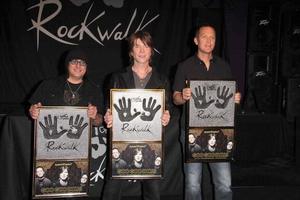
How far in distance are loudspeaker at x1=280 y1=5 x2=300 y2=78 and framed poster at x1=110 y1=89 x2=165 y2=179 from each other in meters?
3.11

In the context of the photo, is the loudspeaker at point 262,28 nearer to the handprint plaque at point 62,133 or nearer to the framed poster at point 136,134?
the framed poster at point 136,134

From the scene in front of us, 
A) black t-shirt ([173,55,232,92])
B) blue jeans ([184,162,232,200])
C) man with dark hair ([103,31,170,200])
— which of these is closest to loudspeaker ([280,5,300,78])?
black t-shirt ([173,55,232,92])

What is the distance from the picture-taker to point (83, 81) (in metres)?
2.63

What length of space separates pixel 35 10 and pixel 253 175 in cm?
312

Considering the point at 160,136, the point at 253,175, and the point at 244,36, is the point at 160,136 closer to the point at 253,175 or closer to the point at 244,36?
the point at 253,175

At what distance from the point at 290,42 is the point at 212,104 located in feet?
9.78

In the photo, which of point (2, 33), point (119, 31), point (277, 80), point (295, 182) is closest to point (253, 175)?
point (295, 182)

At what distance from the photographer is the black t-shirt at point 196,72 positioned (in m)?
2.66

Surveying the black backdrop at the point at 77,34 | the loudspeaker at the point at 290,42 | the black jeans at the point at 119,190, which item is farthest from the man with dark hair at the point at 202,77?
the loudspeaker at the point at 290,42

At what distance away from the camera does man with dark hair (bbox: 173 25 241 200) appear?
8.68ft

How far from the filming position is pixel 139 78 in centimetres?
255

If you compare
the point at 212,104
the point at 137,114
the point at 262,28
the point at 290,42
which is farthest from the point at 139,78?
the point at 290,42

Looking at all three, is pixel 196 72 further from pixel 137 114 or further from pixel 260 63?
pixel 260 63

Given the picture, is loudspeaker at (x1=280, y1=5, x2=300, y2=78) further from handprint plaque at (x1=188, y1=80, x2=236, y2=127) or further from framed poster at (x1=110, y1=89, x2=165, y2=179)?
framed poster at (x1=110, y1=89, x2=165, y2=179)
